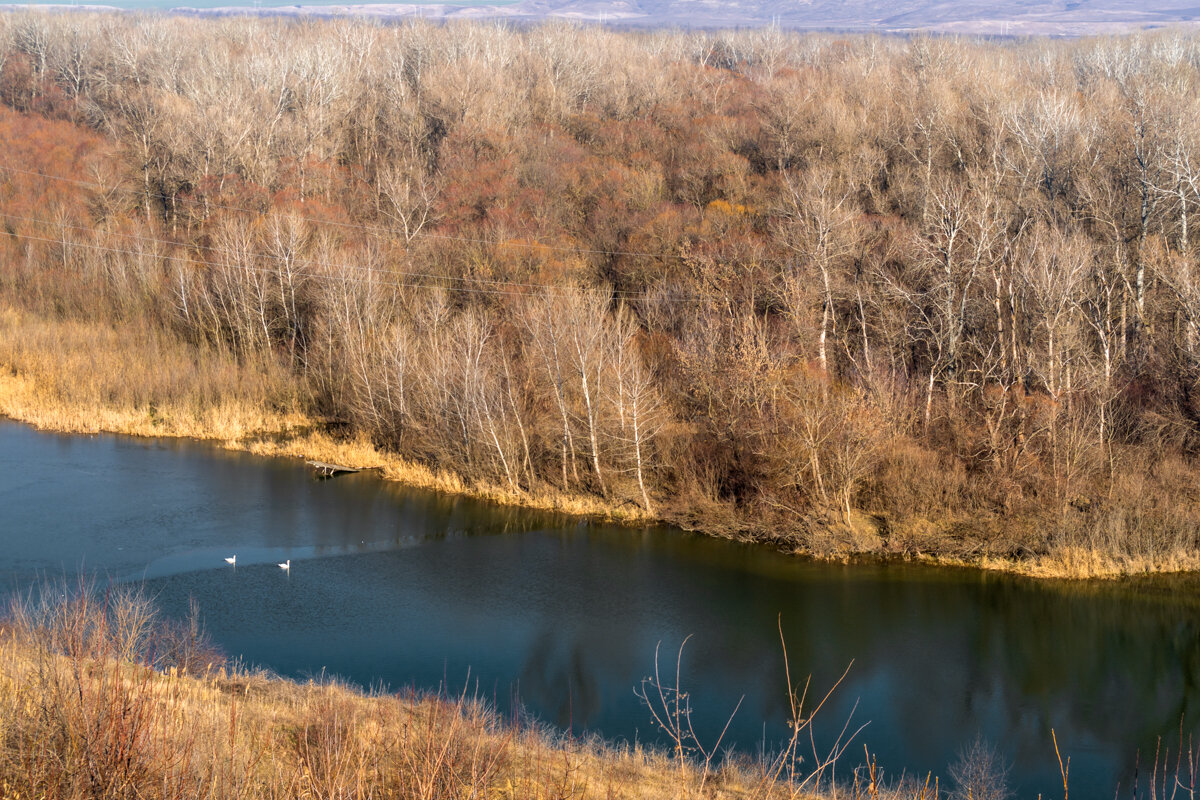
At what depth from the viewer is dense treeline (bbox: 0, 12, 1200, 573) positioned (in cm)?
2492

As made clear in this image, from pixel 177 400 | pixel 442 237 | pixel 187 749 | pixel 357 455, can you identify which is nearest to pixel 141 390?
pixel 177 400

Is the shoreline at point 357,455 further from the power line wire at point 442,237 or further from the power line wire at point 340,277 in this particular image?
the power line wire at point 442,237

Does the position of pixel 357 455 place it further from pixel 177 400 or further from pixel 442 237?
pixel 442 237

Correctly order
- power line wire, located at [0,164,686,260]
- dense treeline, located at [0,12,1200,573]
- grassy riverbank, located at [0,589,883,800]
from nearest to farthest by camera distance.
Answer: grassy riverbank, located at [0,589,883,800], dense treeline, located at [0,12,1200,573], power line wire, located at [0,164,686,260]

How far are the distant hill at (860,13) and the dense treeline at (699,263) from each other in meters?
53.9

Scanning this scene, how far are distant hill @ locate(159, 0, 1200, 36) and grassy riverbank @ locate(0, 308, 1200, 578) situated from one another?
243 feet

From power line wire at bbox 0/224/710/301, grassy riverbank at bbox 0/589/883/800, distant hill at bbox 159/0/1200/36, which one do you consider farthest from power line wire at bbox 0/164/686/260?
distant hill at bbox 159/0/1200/36

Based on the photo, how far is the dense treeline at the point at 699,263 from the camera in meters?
24.9

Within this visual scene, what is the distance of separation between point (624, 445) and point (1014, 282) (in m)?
11.6

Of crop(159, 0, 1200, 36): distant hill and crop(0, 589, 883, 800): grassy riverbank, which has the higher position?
crop(159, 0, 1200, 36): distant hill

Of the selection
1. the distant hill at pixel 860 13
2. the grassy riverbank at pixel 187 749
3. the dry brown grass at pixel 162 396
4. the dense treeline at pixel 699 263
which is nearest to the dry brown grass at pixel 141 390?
the dry brown grass at pixel 162 396

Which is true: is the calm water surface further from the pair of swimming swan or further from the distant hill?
the distant hill

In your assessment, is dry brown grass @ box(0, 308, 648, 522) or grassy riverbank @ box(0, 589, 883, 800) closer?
grassy riverbank @ box(0, 589, 883, 800)

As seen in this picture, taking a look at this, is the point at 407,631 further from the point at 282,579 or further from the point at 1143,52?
the point at 1143,52
